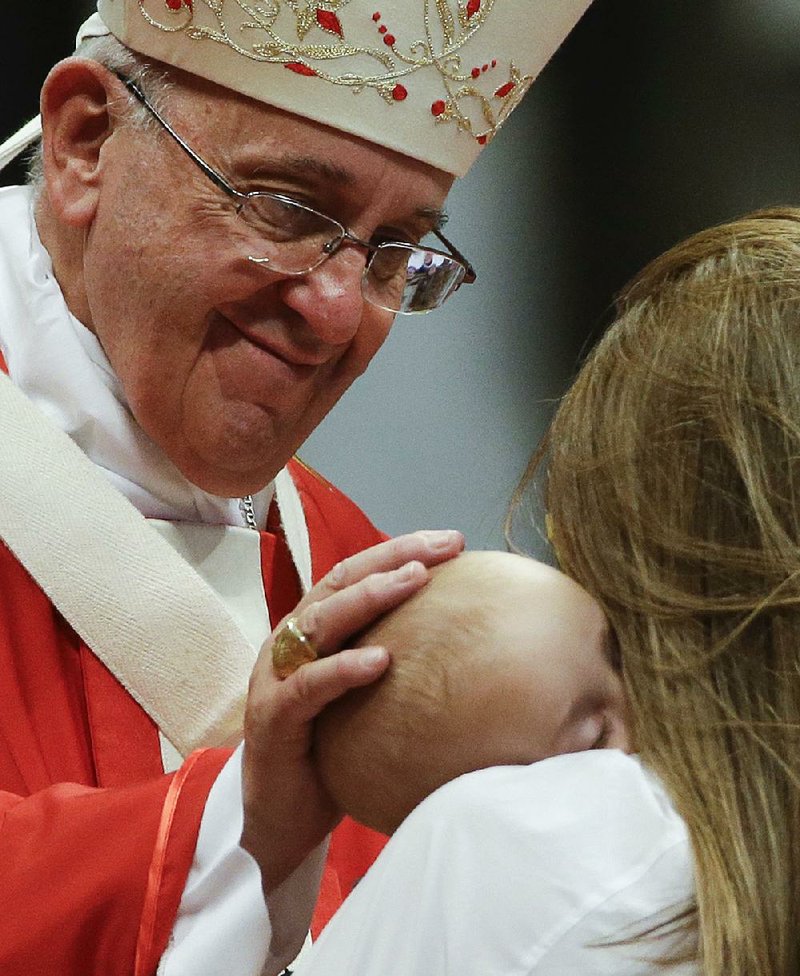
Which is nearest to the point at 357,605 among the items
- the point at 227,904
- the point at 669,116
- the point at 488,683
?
the point at 488,683

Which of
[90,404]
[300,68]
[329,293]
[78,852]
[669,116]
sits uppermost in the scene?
[669,116]

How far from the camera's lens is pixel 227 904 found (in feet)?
6.11

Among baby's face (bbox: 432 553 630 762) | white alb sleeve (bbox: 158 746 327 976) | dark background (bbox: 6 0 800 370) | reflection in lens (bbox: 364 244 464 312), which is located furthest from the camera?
dark background (bbox: 6 0 800 370)

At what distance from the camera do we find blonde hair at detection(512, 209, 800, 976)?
4.15 ft

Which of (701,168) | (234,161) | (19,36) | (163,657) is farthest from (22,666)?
(701,168)

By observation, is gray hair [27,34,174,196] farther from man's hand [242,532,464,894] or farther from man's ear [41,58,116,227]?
man's hand [242,532,464,894]

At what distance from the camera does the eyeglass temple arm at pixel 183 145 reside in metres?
2.24

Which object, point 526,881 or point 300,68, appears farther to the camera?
point 300,68

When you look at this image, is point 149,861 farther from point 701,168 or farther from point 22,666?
point 701,168

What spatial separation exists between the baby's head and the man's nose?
0.86 meters

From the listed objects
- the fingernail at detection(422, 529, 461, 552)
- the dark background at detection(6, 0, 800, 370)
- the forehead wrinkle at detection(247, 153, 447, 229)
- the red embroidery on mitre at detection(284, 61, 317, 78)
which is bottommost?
the fingernail at detection(422, 529, 461, 552)

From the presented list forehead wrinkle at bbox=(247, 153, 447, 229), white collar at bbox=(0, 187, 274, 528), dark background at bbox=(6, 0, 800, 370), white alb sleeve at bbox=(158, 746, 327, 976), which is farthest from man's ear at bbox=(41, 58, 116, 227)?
dark background at bbox=(6, 0, 800, 370)

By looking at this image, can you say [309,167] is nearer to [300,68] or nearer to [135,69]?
[300,68]

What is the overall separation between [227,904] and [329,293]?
83 cm
